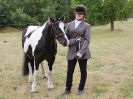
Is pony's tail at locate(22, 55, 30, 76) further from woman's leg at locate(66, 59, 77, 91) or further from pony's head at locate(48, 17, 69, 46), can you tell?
pony's head at locate(48, 17, 69, 46)

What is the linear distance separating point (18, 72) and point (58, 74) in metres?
1.29

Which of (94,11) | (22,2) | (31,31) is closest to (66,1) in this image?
(22,2)

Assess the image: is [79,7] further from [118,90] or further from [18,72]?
[18,72]

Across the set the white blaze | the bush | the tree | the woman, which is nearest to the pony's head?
the woman

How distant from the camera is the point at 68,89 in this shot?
7469 millimetres

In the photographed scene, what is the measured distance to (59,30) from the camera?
22.6 feet

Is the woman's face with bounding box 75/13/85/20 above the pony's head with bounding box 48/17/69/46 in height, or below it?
above

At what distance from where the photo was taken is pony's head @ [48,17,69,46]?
22.2 feet

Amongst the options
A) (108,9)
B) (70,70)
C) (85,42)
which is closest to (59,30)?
(85,42)

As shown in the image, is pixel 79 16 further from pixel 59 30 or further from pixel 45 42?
pixel 45 42

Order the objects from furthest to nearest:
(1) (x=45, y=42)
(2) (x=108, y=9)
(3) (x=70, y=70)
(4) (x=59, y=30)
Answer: (2) (x=108, y=9), (1) (x=45, y=42), (3) (x=70, y=70), (4) (x=59, y=30)

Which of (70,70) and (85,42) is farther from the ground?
(85,42)

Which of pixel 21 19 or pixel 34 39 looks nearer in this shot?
pixel 34 39

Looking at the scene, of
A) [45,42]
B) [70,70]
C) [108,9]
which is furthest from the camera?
[108,9]
